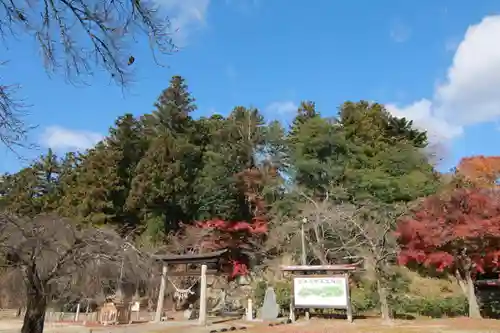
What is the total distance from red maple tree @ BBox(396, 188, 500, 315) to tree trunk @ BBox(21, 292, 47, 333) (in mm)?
14066

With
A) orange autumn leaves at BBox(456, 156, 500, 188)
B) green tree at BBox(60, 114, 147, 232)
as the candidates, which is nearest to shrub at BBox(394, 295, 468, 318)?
orange autumn leaves at BBox(456, 156, 500, 188)

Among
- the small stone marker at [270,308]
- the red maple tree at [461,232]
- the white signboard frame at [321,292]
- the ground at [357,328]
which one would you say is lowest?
the ground at [357,328]

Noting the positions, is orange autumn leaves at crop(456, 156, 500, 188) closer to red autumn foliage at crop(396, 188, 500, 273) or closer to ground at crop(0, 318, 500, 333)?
red autumn foliage at crop(396, 188, 500, 273)

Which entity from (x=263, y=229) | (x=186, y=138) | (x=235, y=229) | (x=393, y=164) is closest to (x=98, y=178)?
(x=186, y=138)

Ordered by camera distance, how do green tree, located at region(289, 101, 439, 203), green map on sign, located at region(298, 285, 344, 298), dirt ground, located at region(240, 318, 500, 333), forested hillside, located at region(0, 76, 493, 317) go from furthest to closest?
green tree, located at region(289, 101, 439, 203)
forested hillside, located at region(0, 76, 493, 317)
green map on sign, located at region(298, 285, 344, 298)
dirt ground, located at region(240, 318, 500, 333)

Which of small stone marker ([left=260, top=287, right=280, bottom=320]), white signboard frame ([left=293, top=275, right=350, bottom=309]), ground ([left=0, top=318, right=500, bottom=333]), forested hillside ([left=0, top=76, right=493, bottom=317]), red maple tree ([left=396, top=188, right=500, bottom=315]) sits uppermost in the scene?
forested hillside ([left=0, top=76, right=493, bottom=317])

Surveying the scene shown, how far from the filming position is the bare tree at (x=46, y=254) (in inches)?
254

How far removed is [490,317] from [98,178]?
21.9 m

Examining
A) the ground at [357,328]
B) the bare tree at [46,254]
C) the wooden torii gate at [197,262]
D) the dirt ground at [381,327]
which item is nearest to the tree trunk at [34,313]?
the bare tree at [46,254]

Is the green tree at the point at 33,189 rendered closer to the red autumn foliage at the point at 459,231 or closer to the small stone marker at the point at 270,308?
the small stone marker at the point at 270,308

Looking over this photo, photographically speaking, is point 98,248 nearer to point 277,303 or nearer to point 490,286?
point 277,303

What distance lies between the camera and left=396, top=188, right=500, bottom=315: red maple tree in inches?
596

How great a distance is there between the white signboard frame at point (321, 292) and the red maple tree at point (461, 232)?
3.70m

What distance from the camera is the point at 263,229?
76.5ft
